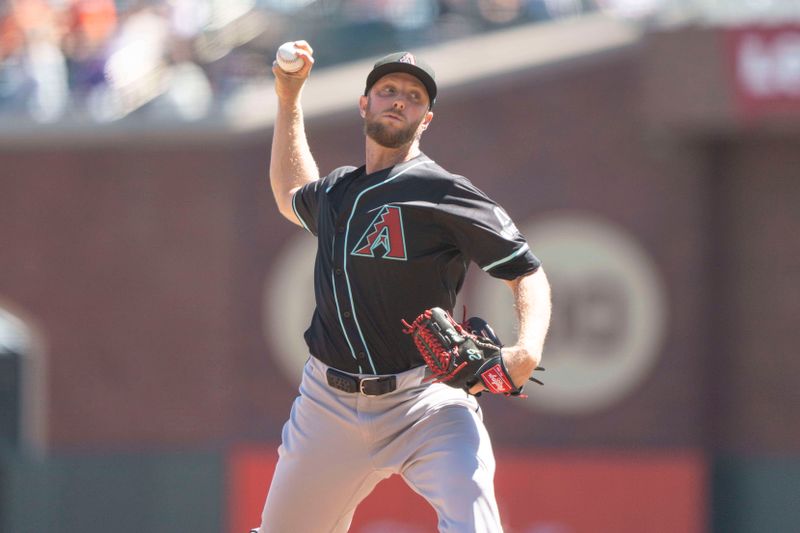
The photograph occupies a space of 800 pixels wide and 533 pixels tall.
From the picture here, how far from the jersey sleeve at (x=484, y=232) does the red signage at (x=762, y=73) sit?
7362mm

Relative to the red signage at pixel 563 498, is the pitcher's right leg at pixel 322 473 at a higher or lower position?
higher

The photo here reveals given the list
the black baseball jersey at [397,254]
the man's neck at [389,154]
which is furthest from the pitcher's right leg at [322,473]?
the man's neck at [389,154]

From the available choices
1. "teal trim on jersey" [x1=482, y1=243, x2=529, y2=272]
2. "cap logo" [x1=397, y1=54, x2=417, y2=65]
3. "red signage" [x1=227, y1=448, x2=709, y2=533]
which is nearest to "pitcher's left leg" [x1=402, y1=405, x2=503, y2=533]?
"teal trim on jersey" [x1=482, y1=243, x2=529, y2=272]

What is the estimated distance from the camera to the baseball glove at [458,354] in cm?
442

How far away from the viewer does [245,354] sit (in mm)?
12180

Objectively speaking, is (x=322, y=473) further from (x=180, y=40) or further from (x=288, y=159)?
(x=180, y=40)

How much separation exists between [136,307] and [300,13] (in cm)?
285

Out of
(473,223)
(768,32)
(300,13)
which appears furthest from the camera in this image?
(300,13)

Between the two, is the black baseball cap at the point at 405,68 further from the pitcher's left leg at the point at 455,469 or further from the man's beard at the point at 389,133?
the pitcher's left leg at the point at 455,469

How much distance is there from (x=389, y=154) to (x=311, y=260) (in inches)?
288

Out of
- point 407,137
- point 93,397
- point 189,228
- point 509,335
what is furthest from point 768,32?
point 407,137

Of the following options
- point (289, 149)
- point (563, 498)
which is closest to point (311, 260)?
point (563, 498)

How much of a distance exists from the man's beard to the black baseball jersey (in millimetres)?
79

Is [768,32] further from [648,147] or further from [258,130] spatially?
[258,130]
